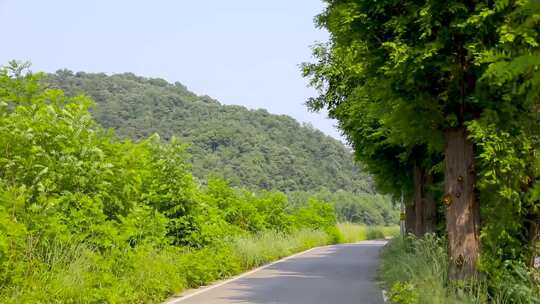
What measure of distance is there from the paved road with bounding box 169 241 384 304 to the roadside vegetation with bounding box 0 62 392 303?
94 cm

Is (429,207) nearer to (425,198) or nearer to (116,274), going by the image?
(425,198)

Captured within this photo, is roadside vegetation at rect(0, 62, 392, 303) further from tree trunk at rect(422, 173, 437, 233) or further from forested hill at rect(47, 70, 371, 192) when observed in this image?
forested hill at rect(47, 70, 371, 192)

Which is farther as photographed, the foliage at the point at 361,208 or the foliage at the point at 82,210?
the foliage at the point at 361,208

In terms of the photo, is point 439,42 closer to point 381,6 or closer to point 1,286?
point 381,6

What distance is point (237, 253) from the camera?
74.3 ft

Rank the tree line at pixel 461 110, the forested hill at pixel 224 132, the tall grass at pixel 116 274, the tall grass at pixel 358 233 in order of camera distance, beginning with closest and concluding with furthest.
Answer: the tall grass at pixel 116 274
the tree line at pixel 461 110
the tall grass at pixel 358 233
the forested hill at pixel 224 132

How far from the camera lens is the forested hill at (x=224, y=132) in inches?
3029

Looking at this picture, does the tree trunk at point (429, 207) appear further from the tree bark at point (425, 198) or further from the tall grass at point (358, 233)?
the tall grass at point (358, 233)

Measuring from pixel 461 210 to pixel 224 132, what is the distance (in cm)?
7002

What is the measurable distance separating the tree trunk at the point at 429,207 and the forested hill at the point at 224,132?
4663cm

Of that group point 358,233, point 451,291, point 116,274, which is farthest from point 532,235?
point 358,233

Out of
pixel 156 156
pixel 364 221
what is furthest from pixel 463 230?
pixel 364 221

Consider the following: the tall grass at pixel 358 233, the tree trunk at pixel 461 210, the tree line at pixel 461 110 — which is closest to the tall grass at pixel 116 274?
the tree line at pixel 461 110

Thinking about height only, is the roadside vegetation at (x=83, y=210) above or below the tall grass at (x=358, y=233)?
above
